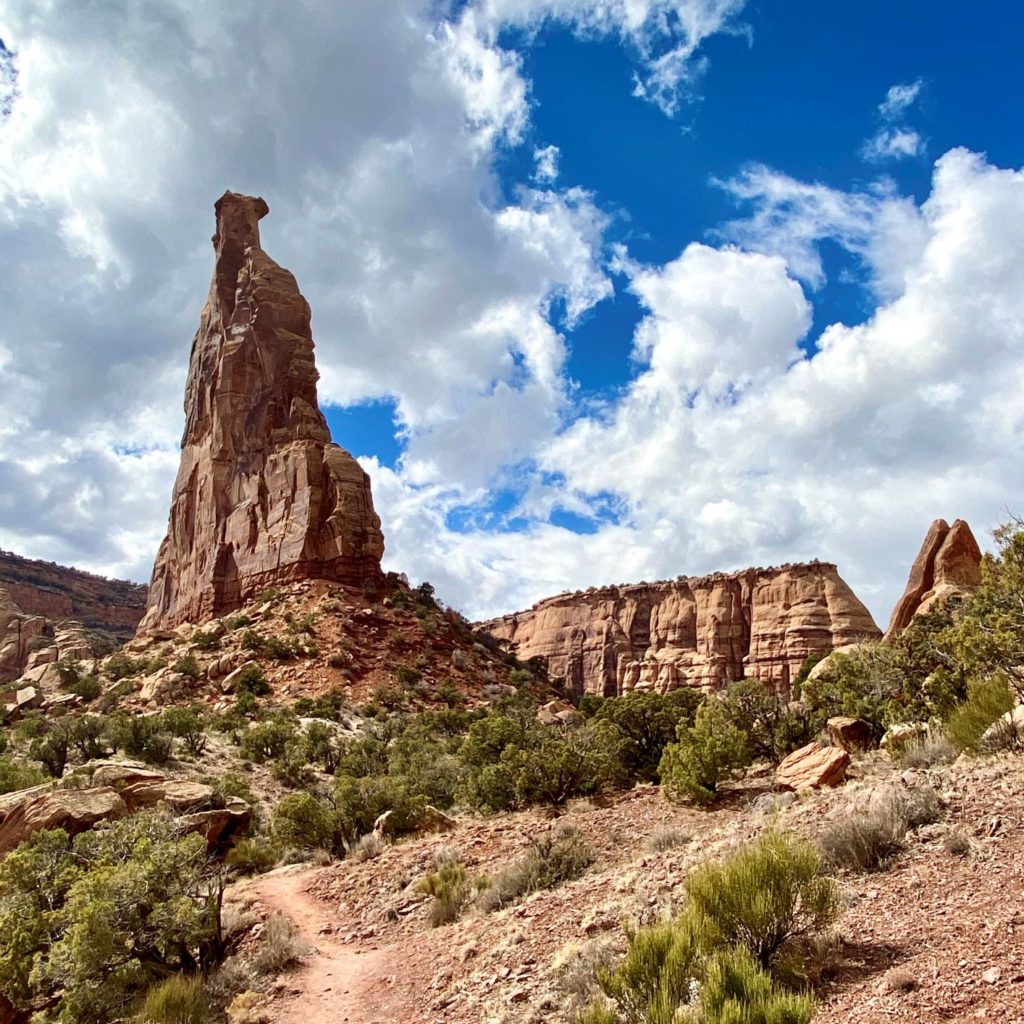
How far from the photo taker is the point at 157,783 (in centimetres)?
1728

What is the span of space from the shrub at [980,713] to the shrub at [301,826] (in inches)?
511

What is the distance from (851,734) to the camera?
17.2 meters

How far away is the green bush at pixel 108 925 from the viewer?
9.28m

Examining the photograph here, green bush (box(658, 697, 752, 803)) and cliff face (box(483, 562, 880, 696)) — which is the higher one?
cliff face (box(483, 562, 880, 696))

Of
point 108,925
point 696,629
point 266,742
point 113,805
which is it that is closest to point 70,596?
point 696,629

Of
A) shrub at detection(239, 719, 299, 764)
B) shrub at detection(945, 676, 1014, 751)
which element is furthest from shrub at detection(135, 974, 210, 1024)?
shrub at detection(239, 719, 299, 764)

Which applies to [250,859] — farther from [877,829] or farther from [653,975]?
[877,829]

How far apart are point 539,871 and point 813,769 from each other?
582 cm

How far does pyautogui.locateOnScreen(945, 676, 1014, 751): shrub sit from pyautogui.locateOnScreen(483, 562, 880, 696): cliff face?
52969 millimetres

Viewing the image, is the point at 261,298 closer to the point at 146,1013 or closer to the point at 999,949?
the point at 146,1013

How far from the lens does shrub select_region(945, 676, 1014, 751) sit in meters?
11.4

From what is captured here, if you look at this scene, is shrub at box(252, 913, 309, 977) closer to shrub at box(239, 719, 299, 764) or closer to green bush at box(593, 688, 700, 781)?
green bush at box(593, 688, 700, 781)

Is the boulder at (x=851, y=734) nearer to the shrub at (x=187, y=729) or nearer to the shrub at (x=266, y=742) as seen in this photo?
the shrub at (x=266, y=742)

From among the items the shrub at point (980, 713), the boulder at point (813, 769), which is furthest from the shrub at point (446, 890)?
the shrub at point (980, 713)
